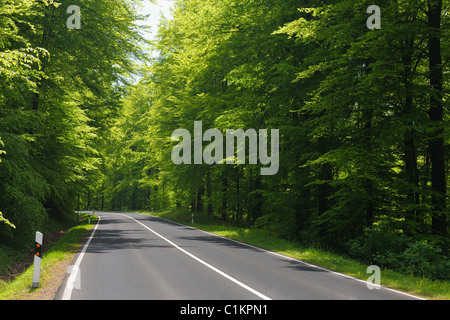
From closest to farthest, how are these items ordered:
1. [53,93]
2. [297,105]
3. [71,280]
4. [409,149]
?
[71,280], [409,149], [53,93], [297,105]

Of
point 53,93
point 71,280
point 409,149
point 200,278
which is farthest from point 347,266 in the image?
point 53,93

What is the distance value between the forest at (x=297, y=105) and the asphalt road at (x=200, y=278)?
324 centimetres

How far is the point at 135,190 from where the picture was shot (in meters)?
63.6

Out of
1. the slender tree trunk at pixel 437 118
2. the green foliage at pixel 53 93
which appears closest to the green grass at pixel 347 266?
the slender tree trunk at pixel 437 118

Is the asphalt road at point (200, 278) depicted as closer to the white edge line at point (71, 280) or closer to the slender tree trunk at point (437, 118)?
the white edge line at point (71, 280)

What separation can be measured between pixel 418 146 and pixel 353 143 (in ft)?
10.1

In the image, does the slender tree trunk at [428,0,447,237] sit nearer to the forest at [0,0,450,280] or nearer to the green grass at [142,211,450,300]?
the forest at [0,0,450,280]

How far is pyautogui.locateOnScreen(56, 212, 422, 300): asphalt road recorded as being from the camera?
709 cm

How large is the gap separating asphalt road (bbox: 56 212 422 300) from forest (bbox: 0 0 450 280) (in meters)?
3.24

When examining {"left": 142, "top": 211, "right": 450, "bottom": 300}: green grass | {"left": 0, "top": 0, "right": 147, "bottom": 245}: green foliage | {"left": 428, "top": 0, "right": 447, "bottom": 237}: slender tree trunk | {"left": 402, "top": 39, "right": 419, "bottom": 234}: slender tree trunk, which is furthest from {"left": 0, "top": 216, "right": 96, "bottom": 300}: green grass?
{"left": 428, "top": 0, "right": 447, "bottom": 237}: slender tree trunk

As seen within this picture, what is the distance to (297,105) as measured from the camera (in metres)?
18.7

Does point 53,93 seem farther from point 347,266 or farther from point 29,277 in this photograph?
point 347,266

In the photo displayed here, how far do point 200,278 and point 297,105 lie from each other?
12513 mm

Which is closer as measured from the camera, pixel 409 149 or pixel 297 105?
pixel 409 149
